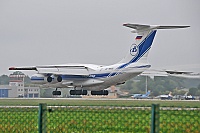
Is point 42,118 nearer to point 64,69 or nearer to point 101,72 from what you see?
point 101,72

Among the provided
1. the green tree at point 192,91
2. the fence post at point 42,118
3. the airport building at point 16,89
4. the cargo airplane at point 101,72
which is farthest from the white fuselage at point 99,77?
the fence post at point 42,118

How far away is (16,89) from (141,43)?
2387cm

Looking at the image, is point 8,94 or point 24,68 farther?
point 8,94

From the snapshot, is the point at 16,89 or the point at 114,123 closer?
the point at 114,123

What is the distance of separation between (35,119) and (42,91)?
58236 mm

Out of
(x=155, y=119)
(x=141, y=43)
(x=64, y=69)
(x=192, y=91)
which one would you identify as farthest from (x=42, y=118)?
(x=192, y=91)

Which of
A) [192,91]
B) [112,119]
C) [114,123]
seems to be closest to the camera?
[112,119]

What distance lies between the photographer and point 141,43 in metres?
51.7

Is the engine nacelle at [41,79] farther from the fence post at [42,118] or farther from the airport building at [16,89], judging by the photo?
the fence post at [42,118]

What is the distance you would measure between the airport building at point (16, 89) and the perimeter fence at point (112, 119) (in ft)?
176

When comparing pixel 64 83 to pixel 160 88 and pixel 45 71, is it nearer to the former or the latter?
pixel 45 71

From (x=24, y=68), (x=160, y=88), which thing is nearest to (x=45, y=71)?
(x=24, y=68)

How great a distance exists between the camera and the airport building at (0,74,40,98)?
6938 centimetres

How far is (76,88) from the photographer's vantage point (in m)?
55.8
